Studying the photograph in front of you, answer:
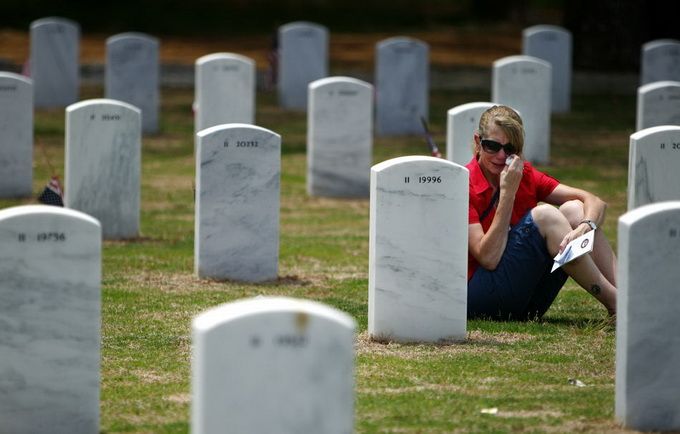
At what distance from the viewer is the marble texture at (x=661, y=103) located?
48.2 ft

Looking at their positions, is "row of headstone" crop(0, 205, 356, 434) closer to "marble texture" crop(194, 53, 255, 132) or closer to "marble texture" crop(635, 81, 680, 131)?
"marble texture" crop(635, 81, 680, 131)

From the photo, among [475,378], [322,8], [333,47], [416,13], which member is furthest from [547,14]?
[475,378]

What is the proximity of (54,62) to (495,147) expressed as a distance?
45.9ft

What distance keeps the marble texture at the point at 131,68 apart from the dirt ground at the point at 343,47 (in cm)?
689

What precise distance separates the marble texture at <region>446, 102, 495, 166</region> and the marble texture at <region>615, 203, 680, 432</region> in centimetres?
602

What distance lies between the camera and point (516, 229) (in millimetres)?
8914

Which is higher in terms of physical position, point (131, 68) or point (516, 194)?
point (131, 68)

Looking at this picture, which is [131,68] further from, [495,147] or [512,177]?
[512,177]

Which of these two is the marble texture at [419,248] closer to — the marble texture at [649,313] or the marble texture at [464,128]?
the marble texture at [649,313]

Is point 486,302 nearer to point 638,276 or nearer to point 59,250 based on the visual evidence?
point 638,276

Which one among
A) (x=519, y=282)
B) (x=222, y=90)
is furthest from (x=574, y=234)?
(x=222, y=90)

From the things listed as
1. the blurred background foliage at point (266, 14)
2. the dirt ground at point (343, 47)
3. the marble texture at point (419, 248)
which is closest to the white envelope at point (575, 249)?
the marble texture at point (419, 248)

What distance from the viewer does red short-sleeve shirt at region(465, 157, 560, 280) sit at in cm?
→ 895

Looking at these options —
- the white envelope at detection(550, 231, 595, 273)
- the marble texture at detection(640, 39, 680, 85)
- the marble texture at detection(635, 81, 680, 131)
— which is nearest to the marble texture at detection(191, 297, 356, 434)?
the white envelope at detection(550, 231, 595, 273)
